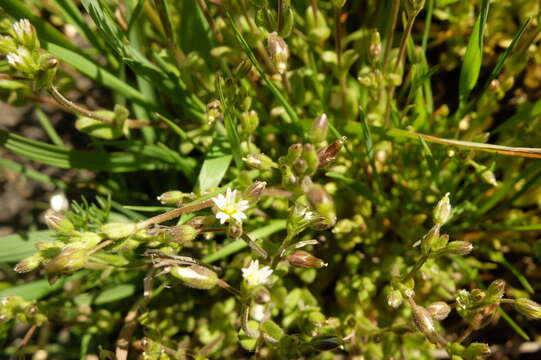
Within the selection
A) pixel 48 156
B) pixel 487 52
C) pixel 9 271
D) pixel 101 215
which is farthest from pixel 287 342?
pixel 487 52

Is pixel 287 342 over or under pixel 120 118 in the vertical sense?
under

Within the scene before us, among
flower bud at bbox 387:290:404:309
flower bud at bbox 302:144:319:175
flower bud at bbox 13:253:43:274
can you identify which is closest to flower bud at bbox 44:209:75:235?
flower bud at bbox 13:253:43:274

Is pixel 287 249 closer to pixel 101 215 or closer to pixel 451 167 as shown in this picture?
pixel 101 215

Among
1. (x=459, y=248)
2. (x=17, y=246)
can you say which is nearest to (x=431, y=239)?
(x=459, y=248)

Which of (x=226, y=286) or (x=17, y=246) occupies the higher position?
(x=226, y=286)

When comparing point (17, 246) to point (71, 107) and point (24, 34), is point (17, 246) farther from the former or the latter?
point (24, 34)

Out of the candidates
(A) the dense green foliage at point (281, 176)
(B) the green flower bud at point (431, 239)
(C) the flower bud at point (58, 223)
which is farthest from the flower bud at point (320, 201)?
(C) the flower bud at point (58, 223)

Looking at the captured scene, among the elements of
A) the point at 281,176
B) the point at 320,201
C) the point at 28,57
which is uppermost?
the point at 28,57
